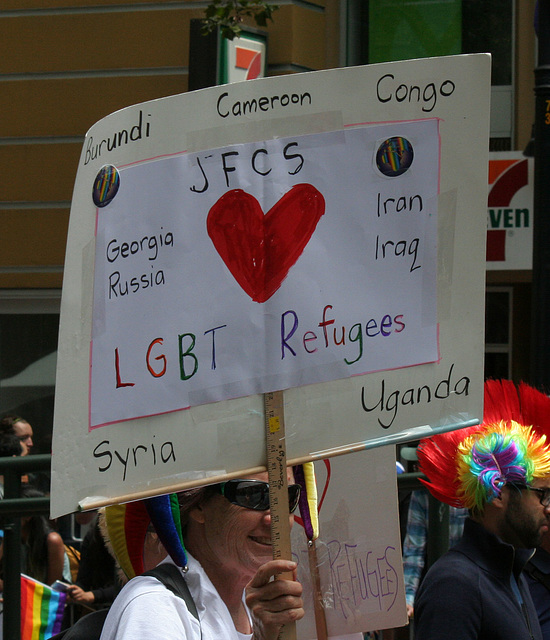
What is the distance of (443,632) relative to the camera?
9.38 feet

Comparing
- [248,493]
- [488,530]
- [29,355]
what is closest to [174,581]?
[248,493]

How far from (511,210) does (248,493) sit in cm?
742

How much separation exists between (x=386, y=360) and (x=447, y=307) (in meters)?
0.16

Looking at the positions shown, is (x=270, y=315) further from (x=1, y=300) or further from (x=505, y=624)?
(x=1, y=300)

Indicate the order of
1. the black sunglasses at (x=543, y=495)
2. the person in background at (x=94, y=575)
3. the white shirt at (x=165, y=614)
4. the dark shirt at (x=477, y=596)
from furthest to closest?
1. the person in background at (x=94, y=575)
2. the black sunglasses at (x=543, y=495)
3. the dark shirt at (x=477, y=596)
4. the white shirt at (x=165, y=614)

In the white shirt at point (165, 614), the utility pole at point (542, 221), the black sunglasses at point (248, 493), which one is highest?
the utility pole at point (542, 221)

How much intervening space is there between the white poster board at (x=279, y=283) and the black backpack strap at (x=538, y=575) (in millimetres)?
1763

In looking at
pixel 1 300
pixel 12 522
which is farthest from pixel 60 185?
pixel 12 522

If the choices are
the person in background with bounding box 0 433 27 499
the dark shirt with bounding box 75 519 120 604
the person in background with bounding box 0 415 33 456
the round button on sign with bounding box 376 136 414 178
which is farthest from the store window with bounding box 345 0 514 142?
the round button on sign with bounding box 376 136 414 178

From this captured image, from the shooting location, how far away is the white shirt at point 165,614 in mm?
1896

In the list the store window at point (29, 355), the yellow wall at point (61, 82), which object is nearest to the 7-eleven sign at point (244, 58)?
the yellow wall at point (61, 82)

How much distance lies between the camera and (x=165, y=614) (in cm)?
192

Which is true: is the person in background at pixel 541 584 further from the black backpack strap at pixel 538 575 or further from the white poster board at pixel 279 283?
the white poster board at pixel 279 283

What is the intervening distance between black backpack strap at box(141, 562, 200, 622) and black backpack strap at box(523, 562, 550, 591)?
1877mm
